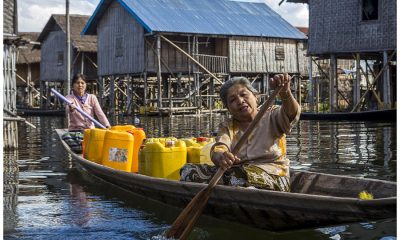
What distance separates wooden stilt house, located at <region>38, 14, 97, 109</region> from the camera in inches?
1439

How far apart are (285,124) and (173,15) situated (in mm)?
25010

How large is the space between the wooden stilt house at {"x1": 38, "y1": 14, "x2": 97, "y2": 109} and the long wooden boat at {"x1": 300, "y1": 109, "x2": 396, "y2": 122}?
15545 millimetres

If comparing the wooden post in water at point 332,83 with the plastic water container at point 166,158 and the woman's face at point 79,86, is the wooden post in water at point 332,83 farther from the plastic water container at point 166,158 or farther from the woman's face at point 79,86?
the plastic water container at point 166,158

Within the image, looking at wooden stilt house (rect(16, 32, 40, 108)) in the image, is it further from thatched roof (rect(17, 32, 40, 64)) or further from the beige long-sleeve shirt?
the beige long-sleeve shirt

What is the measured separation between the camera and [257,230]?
577 centimetres

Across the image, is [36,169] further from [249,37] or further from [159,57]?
[249,37]

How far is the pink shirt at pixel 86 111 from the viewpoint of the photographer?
419 inches

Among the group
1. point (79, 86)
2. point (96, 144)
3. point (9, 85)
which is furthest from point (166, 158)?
point (9, 85)

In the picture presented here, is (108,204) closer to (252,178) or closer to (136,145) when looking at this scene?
(136,145)

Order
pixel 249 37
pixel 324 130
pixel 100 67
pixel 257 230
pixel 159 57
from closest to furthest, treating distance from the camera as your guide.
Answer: pixel 257 230
pixel 324 130
pixel 159 57
pixel 249 37
pixel 100 67

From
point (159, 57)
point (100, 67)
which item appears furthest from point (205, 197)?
point (100, 67)

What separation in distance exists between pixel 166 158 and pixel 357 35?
18.0 metres

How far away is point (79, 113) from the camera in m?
10.9

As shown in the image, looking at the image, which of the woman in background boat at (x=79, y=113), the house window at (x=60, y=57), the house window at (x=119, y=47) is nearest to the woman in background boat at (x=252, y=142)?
the woman in background boat at (x=79, y=113)
